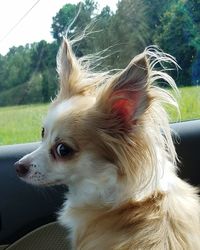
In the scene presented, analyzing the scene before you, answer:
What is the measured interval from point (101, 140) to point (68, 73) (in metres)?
0.43

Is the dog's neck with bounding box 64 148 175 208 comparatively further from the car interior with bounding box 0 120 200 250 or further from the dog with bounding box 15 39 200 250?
the car interior with bounding box 0 120 200 250

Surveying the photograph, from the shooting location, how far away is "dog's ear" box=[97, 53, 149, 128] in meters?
2.49

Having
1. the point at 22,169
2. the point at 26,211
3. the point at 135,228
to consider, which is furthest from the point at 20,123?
the point at 135,228

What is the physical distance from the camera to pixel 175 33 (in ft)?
11.0

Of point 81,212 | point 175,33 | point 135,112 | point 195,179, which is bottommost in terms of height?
point 195,179

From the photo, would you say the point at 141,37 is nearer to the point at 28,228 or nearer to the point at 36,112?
the point at 36,112

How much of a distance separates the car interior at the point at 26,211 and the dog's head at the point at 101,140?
50 cm

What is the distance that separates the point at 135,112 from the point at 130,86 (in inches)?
5.0

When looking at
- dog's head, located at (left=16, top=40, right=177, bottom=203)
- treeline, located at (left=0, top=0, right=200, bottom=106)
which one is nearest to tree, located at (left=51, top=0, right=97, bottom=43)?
treeline, located at (left=0, top=0, right=200, bottom=106)

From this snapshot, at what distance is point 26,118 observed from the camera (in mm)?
3365

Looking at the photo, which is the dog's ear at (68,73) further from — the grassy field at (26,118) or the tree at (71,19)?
the grassy field at (26,118)

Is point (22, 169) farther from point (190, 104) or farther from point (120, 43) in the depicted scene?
point (190, 104)

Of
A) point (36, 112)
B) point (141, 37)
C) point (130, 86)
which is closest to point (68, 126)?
point (130, 86)

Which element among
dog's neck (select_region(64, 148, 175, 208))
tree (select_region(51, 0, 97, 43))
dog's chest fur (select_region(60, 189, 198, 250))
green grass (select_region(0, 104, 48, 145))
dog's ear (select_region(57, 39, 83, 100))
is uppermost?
tree (select_region(51, 0, 97, 43))
